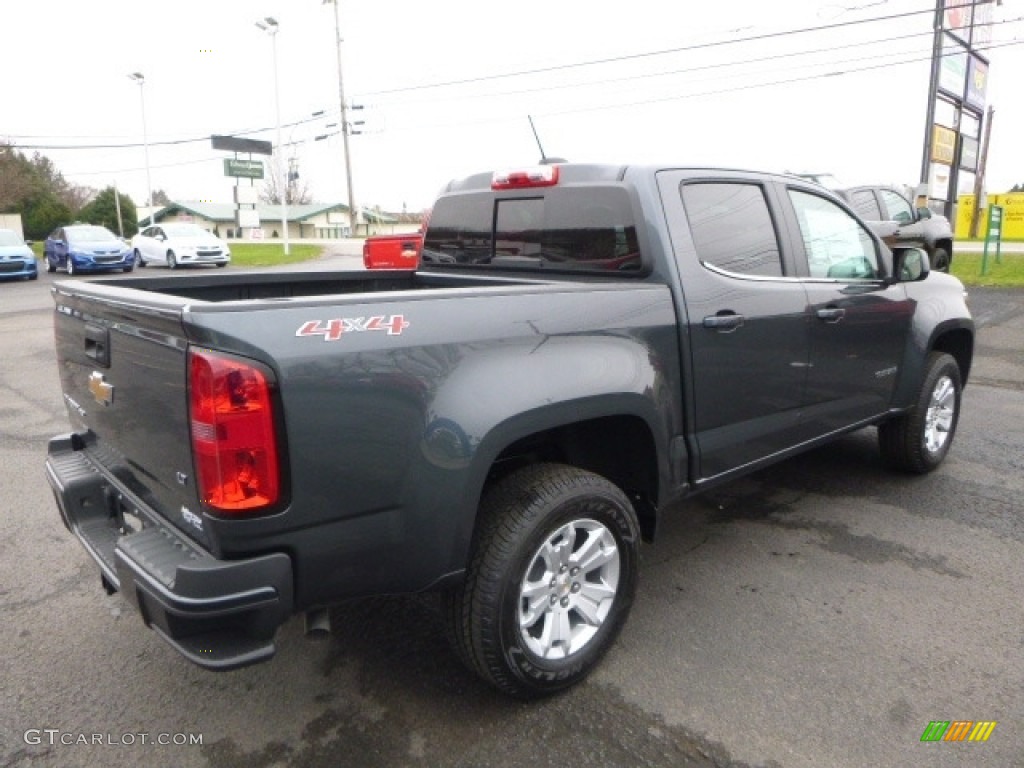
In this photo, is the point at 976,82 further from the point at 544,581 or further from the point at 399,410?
the point at 399,410

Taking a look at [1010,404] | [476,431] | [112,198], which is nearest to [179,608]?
[476,431]

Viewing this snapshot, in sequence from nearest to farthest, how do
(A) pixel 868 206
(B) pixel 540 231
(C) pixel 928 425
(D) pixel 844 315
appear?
(B) pixel 540 231, (D) pixel 844 315, (C) pixel 928 425, (A) pixel 868 206

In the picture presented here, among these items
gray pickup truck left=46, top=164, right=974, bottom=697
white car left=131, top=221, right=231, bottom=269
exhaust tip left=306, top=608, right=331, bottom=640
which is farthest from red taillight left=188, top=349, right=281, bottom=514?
white car left=131, top=221, right=231, bottom=269

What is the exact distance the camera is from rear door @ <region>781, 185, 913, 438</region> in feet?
12.5

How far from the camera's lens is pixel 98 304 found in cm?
265

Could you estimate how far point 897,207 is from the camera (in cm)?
1427

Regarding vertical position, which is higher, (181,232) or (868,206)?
(868,206)

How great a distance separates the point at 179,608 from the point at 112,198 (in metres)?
65.9

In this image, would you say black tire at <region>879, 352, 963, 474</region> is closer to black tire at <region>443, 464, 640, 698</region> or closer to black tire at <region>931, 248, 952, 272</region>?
black tire at <region>443, 464, 640, 698</region>

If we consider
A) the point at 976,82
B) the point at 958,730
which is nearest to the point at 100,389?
the point at 958,730

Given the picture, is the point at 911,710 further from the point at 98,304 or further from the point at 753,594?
the point at 98,304

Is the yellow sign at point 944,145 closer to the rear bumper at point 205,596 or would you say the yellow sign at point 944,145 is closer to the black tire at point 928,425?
the black tire at point 928,425

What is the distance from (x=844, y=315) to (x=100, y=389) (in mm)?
3405

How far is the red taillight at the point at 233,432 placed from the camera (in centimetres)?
201
